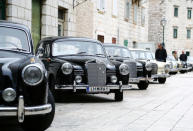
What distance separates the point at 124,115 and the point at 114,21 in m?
21.9

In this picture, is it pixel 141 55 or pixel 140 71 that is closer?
pixel 140 71

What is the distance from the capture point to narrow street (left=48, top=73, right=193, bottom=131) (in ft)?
22.8

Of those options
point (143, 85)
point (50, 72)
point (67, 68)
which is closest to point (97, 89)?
point (67, 68)

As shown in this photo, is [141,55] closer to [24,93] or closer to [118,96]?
[118,96]

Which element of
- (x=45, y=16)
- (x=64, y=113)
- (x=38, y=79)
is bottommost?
(x=64, y=113)

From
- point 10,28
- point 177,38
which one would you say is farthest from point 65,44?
point 177,38

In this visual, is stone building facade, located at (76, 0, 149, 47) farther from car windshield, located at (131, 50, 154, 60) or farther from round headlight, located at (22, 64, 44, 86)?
round headlight, located at (22, 64, 44, 86)

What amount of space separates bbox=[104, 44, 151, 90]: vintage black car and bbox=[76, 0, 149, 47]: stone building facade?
8.72 m

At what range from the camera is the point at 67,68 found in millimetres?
10031

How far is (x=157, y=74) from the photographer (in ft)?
58.1

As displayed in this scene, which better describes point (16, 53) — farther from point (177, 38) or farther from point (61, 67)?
point (177, 38)

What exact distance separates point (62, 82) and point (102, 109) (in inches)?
55.1

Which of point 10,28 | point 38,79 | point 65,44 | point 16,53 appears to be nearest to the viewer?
point 38,79

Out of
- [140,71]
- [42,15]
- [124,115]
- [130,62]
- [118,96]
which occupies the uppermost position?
[42,15]
